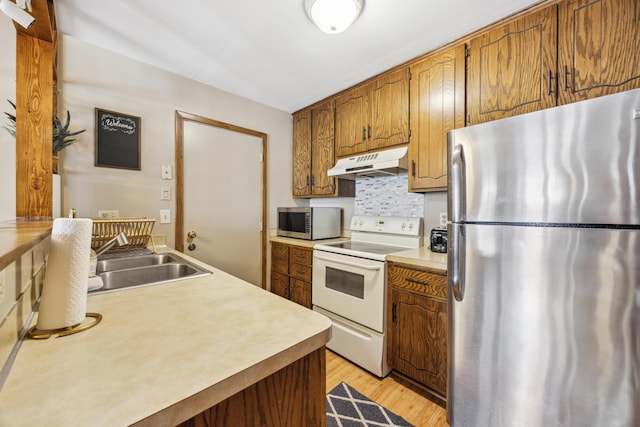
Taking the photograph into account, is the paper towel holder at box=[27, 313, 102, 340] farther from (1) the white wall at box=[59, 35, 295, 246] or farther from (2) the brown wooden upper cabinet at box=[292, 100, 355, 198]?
(2) the brown wooden upper cabinet at box=[292, 100, 355, 198]

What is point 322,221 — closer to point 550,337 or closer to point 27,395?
point 550,337

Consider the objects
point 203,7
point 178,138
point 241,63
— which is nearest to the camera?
point 203,7

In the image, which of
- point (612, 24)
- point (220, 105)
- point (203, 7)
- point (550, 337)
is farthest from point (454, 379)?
point (220, 105)

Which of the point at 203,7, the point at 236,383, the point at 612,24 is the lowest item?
the point at 236,383

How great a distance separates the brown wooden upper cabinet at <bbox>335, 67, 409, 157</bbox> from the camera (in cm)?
206

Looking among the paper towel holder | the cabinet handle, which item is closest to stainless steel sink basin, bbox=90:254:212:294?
the paper towel holder

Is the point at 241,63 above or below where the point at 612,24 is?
above

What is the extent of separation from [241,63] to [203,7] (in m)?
0.58

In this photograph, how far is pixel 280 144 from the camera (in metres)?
2.96

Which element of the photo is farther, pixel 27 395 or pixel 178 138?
pixel 178 138


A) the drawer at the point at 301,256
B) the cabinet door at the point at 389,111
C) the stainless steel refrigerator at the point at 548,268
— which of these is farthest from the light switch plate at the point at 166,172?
the stainless steel refrigerator at the point at 548,268

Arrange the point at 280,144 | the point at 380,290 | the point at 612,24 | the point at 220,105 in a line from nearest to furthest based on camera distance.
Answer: the point at 612,24
the point at 380,290
the point at 220,105
the point at 280,144

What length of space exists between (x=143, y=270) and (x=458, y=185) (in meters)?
1.63

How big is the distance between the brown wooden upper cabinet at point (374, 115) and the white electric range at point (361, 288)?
693mm
